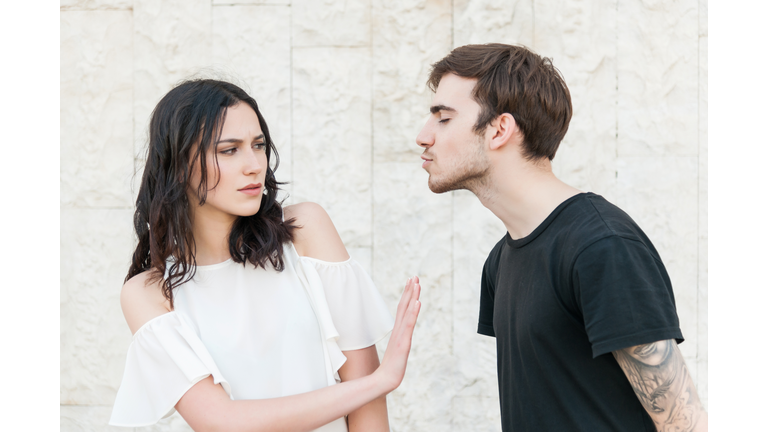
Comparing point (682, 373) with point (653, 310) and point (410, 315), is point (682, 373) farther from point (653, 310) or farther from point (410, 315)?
point (410, 315)

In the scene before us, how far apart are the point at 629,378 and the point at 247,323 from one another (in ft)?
3.73

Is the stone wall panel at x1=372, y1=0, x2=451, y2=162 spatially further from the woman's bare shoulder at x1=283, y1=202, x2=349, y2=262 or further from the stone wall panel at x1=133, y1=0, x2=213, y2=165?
the woman's bare shoulder at x1=283, y1=202, x2=349, y2=262

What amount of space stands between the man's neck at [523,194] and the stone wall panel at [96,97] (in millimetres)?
2613

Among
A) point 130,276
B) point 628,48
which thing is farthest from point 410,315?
point 628,48

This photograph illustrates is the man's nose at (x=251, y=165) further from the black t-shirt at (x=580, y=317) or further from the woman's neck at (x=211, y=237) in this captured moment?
the black t-shirt at (x=580, y=317)

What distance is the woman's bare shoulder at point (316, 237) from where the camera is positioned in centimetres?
188

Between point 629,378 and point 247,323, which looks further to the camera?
point 247,323

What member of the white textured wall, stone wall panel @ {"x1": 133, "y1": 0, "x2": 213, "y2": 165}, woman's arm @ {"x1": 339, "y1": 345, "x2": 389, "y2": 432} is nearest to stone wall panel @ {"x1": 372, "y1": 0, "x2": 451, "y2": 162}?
the white textured wall

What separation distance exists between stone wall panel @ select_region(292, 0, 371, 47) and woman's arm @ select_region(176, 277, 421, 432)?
2.14m

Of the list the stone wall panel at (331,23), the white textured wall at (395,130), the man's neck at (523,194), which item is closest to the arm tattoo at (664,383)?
the man's neck at (523,194)

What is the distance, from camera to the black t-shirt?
1.28 m

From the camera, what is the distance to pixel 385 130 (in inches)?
133

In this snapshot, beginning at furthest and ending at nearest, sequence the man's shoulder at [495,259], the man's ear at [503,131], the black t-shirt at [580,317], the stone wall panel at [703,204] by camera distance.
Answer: the stone wall panel at [703,204]
the man's shoulder at [495,259]
the man's ear at [503,131]
the black t-shirt at [580,317]

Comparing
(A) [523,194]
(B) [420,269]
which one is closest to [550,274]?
(A) [523,194]
